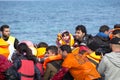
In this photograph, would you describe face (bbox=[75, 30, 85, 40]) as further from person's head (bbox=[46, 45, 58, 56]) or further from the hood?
the hood

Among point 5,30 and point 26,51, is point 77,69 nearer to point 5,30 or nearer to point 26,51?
point 26,51

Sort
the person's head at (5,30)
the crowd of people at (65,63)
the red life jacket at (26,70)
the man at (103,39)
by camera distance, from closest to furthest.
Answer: the crowd of people at (65,63) < the red life jacket at (26,70) < the man at (103,39) < the person's head at (5,30)

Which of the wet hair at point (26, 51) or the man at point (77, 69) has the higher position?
the wet hair at point (26, 51)

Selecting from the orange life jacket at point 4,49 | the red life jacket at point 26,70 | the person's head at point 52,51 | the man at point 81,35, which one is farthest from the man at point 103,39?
the orange life jacket at point 4,49

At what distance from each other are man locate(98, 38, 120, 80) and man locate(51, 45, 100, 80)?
0.69 feet

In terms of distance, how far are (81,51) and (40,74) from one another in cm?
117

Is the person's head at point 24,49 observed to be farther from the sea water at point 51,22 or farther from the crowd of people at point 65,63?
the sea water at point 51,22

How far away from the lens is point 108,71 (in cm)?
828

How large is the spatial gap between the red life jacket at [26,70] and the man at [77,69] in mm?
448

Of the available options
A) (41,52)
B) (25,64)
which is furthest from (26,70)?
(41,52)

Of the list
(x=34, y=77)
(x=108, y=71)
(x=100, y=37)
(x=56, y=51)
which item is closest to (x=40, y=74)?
(x=34, y=77)

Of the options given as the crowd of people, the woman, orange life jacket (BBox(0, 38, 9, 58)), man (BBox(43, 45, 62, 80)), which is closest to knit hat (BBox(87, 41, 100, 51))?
the crowd of people

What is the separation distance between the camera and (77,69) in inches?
333

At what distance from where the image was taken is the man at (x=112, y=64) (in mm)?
8180
